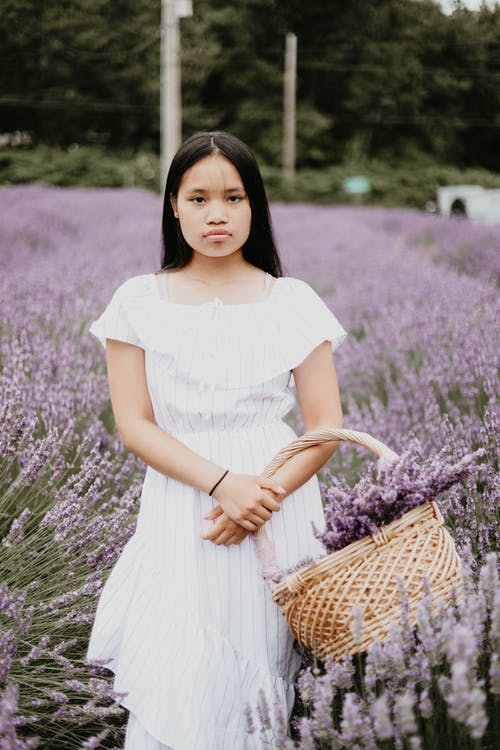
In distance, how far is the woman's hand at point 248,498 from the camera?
161 cm

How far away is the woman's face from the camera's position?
5.81 feet

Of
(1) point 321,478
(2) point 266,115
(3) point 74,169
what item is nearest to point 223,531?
(1) point 321,478

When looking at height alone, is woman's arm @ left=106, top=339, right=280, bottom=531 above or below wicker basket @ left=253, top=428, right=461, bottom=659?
above

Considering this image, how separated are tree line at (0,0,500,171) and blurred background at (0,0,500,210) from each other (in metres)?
0.06

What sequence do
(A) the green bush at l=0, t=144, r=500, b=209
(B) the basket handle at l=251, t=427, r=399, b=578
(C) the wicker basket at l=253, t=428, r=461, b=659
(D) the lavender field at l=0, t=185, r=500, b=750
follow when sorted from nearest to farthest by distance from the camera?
(D) the lavender field at l=0, t=185, r=500, b=750 → (C) the wicker basket at l=253, t=428, r=461, b=659 → (B) the basket handle at l=251, t=427, r=399, b=578 → (A) the green bush at l=0, t=144, r=500, b=209

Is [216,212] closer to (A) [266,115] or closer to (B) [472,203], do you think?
(B) [472,203]

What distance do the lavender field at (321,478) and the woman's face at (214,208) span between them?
606 mm

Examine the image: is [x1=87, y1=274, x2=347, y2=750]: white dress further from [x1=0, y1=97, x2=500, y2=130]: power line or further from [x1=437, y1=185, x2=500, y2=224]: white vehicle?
[x1=0, y1=97, x2=500, y2=130]: power line

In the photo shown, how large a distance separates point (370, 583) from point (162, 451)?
1.64ft

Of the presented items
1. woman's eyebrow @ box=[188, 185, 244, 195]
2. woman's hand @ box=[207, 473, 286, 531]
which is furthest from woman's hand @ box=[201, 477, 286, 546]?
woman's eyebrow @ box=[188, 185, 244, 195]

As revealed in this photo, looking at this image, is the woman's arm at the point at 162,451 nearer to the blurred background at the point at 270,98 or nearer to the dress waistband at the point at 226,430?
the dress waistband at the point at 226,430

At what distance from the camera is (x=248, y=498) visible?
1615 millimetres

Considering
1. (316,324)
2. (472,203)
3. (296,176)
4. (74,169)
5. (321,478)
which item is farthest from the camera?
(296,176)

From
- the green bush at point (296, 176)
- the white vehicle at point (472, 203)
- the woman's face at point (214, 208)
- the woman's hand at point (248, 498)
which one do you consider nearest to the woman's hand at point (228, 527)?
the woman's hand at point (248, 498)
